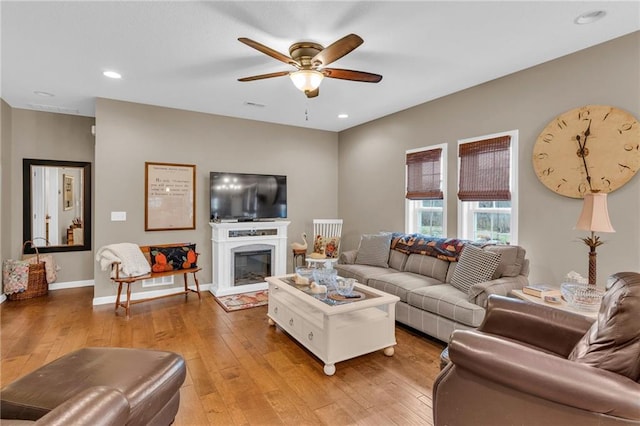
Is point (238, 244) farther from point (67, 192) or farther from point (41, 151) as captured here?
point (41, 151)

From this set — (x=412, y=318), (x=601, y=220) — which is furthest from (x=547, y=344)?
(x=412, y=318)

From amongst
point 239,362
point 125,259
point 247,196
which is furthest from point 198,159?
point 239,362

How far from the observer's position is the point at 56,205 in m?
4.80

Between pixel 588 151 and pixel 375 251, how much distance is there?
2.43m

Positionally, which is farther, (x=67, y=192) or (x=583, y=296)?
(x=67, y=192)

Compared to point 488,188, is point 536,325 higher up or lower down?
lower down

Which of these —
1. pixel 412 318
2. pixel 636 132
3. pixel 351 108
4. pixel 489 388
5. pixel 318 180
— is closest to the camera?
pixel 489 388

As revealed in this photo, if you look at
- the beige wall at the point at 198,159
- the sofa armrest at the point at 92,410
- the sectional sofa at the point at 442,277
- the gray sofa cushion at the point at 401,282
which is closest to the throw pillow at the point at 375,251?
the sectional sofa at the point at 442,277

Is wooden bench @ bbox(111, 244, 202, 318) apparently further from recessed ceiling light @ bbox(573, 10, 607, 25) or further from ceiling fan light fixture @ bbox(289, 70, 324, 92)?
recessed ceiling light @ bbox(573, 10, 607, 25)

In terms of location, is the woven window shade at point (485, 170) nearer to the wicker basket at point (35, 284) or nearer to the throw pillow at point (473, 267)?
the throw pillow at point (473, 267)

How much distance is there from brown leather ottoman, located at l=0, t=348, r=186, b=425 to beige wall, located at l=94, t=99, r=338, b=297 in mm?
2929

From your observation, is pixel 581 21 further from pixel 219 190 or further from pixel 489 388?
pixel 219 190

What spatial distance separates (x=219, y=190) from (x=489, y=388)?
13.7ft

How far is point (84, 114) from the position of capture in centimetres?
483
